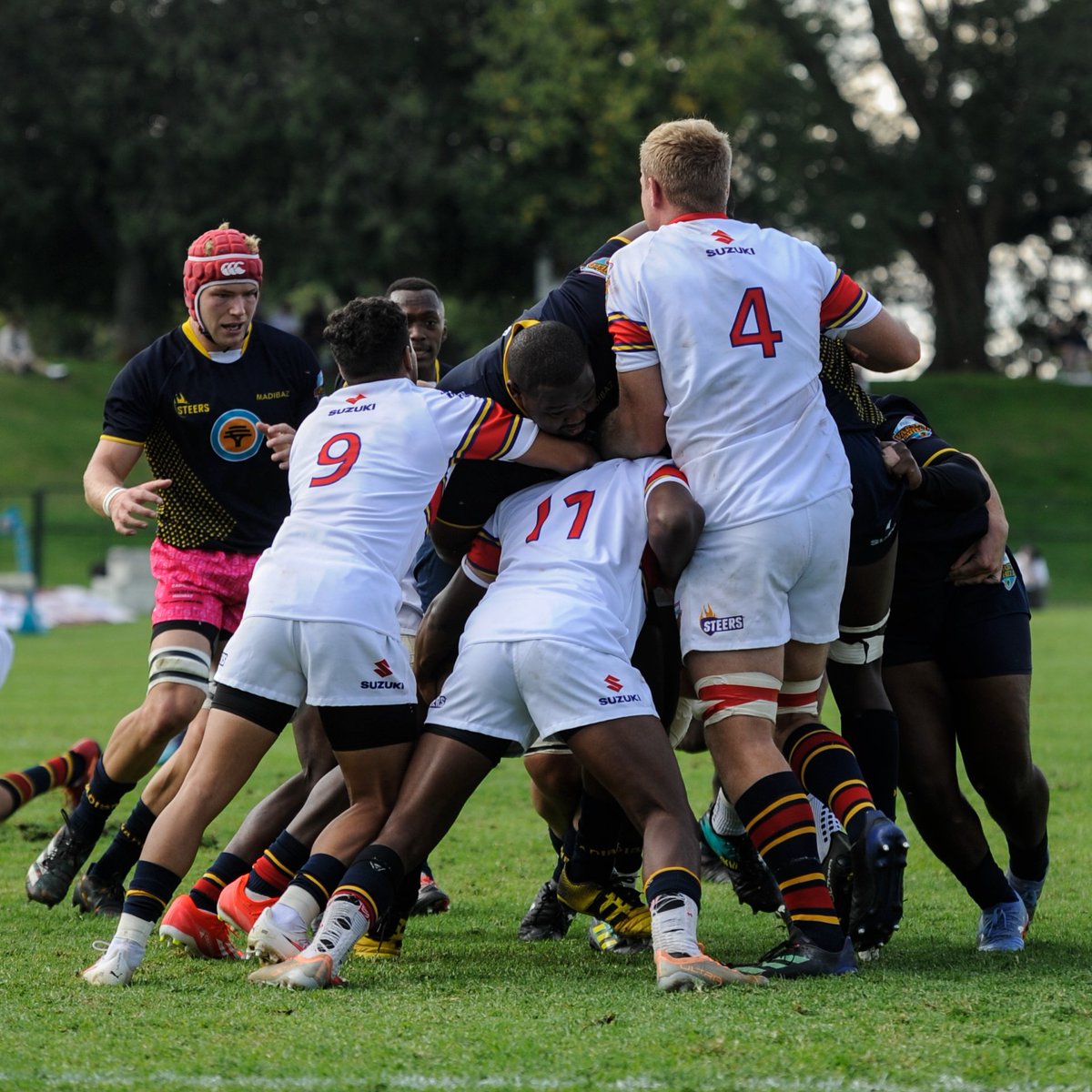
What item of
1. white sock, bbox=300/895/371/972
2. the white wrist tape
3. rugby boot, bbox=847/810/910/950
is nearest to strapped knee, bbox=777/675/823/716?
rugby boot, bbox=847/810/910/950

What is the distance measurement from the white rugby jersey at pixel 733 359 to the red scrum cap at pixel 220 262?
1858mm

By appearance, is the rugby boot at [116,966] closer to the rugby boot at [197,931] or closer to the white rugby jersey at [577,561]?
the rugby boot at [197,931]

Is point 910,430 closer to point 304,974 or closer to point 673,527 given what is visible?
point 673,527

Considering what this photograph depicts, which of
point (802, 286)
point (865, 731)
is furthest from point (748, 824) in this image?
point (802, 286)

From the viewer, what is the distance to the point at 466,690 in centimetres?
457

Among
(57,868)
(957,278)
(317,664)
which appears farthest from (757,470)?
(957,278)

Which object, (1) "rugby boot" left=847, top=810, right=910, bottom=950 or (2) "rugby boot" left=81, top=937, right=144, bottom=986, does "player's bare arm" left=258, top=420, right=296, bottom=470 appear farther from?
(1) "rugby boot" left=847, top=810, right=910, bottom=950

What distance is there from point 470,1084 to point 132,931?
1.52 meters

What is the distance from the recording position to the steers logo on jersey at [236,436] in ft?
20.0

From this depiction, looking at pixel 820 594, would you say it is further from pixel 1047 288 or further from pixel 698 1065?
pixel 1047 288

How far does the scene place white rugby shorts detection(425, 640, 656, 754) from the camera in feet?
14.5

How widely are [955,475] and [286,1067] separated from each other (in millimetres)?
2809

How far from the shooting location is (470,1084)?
3.30 metres

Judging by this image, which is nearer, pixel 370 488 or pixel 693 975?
pixel 693 975
